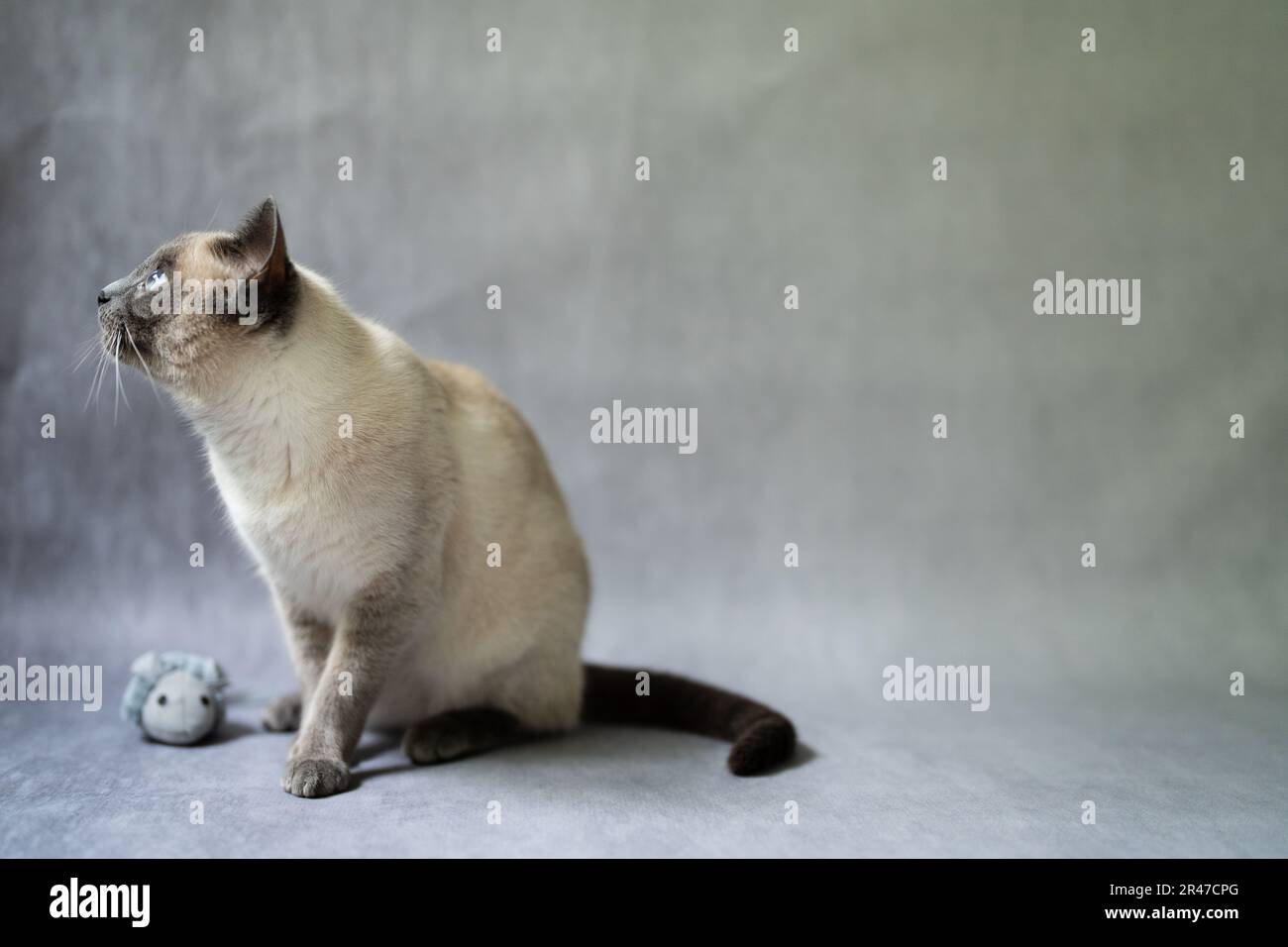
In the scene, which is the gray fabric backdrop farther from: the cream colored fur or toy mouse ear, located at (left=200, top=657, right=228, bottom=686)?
the cream colored fur

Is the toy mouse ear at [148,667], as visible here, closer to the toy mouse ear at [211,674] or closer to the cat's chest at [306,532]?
the toy mouse ear at [211,674]

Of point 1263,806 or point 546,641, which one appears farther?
point 546,641

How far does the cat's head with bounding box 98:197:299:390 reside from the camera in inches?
105

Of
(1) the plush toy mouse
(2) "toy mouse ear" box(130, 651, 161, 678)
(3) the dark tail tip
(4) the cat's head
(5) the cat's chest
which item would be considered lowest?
(3) the dark tail tip

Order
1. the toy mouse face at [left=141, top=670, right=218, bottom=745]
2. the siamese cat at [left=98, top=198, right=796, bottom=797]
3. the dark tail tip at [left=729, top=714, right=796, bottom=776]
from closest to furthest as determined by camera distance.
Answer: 1. the siamese cat at [left=98, top=198, right=796, bottom=797]
2. the dark tail tip at [left=729, top=714, right=796, bottom=776]
3. the toy mouse face at [left=141, top=670, right=218, bottom=745]

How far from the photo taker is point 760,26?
429cm

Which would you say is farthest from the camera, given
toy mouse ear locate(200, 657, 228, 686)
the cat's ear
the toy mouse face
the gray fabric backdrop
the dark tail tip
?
the gray fabric backdrop

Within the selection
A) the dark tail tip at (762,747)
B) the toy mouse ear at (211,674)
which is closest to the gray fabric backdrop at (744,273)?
the toy mouse ear at (211,674)

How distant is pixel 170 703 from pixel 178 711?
30mm

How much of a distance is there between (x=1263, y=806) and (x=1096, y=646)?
124 centimetres

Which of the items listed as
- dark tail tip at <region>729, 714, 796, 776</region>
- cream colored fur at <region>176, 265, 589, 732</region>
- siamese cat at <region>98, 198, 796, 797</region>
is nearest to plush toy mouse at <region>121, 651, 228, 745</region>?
siamese cat at <region>98, 198, 796, 797</region>

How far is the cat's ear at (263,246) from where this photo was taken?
260cm

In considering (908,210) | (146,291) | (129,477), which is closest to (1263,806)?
(908,210)
